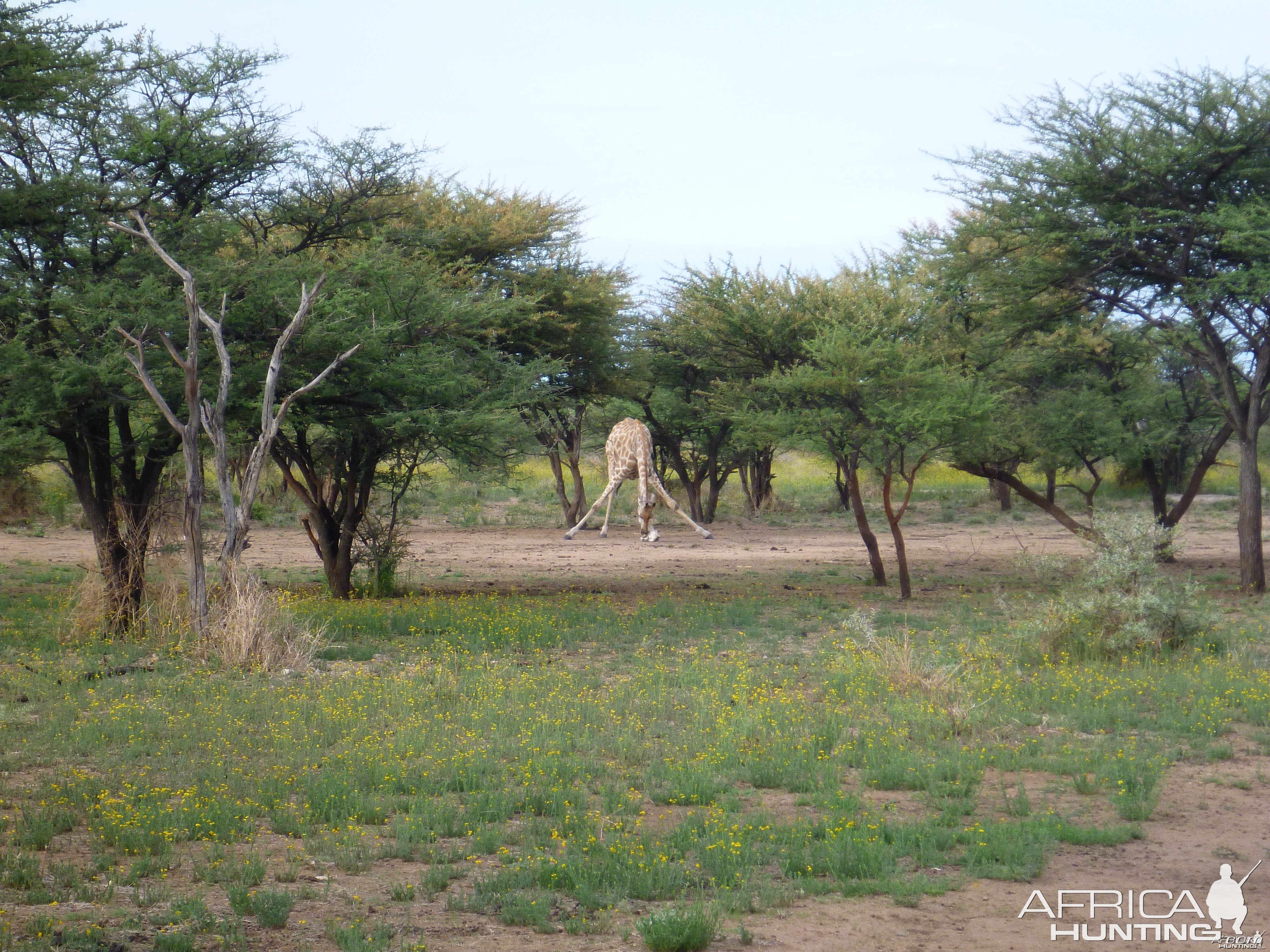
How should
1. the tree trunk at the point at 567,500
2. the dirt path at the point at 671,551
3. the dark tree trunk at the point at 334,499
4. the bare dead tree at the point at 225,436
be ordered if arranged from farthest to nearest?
1. the tree trunk at the point at 567,500
2. the dirt path at the point at 671,551
3. the dark tree trunk at the point at 334,499
4. the bare dead tree at the point at 225,436

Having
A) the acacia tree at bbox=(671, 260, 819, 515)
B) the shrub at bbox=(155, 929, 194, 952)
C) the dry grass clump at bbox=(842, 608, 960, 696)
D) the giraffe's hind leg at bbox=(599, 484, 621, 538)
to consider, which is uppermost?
the acacia tree at bbox=(671, 260, 819, 515)

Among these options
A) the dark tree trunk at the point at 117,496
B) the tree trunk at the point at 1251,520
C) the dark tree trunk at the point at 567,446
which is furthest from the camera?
the dark tree trunk at the point at 567,446

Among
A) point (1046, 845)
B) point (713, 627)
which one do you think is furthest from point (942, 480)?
point (1046, 845)

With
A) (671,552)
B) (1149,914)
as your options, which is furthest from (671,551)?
(1149,914)

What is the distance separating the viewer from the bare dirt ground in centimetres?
2064

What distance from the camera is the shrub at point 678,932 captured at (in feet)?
15.6

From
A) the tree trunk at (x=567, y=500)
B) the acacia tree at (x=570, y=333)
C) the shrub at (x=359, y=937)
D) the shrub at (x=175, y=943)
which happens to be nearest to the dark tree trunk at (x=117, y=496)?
the acacia tree at (x=570, y=333)

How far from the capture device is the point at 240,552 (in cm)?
1202

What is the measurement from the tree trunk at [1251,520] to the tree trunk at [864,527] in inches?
212

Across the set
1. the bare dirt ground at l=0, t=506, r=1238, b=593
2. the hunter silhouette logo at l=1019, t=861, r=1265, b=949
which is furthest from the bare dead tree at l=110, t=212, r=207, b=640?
the hunter silhouette logo at l=1019, t=861, r=1265, b=949

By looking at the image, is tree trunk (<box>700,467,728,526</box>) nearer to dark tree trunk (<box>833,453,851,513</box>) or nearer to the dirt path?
the dirt path

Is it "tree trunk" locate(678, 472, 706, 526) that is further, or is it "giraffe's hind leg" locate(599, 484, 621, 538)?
"tree trunk" locate(678, 472, 706, 526)

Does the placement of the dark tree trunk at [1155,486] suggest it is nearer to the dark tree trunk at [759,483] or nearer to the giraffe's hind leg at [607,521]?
the giraffe's hind leg at [607,521]

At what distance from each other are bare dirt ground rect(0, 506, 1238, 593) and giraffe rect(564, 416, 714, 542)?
0.78 metres
